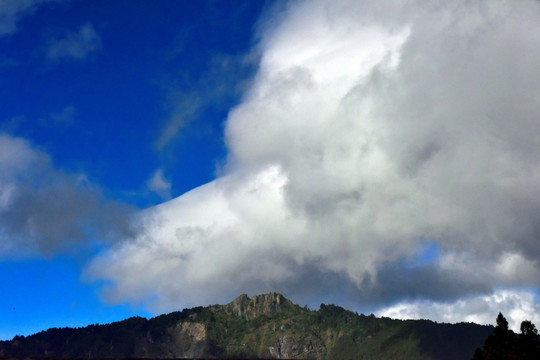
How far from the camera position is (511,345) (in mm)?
142625

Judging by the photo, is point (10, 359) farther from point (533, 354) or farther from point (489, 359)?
point (533, 354)

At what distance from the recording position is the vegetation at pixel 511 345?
140250 millimetres

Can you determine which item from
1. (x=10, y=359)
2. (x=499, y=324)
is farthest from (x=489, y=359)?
(x=10, y=359)

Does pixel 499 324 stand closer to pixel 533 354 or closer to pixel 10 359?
pixel 533 354

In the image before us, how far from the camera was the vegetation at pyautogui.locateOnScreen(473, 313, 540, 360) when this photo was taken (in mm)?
140250

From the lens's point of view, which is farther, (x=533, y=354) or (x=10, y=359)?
(x=10, y=359)

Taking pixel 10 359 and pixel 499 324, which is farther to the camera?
pixel 10 359

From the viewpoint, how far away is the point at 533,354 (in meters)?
140

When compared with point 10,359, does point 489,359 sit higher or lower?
lower

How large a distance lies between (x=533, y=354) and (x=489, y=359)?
36.6 ft

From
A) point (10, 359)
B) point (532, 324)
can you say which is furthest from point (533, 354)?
point (10, 359)

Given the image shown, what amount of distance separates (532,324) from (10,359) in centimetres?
16897

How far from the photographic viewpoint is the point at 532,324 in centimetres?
14400

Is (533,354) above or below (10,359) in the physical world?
below
